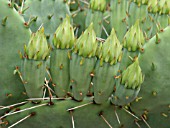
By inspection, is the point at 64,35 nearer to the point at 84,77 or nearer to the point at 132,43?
the point at 84,77

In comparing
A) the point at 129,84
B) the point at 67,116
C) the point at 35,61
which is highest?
the point at 35,61

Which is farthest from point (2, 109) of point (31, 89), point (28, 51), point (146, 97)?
point (146, 97)

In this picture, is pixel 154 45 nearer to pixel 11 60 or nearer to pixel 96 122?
pixel 96 122

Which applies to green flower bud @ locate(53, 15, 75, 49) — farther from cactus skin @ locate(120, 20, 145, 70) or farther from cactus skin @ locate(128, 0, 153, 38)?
cactus skin @ locate(128, 0, 153, 38)

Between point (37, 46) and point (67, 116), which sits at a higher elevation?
point (37, 46)

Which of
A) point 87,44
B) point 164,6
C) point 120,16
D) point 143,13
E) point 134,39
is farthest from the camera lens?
point 120,16

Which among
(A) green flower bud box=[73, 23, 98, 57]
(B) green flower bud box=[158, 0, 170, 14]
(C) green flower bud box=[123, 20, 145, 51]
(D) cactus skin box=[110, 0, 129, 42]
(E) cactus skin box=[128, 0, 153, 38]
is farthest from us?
(D) cactus skin box=[110, 0, 129, 42]

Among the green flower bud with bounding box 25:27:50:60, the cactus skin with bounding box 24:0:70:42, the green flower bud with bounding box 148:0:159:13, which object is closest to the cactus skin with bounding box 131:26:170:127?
the green flower bud with bounding box 148:0:159:13

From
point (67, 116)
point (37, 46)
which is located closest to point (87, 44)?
point (37, 46)
